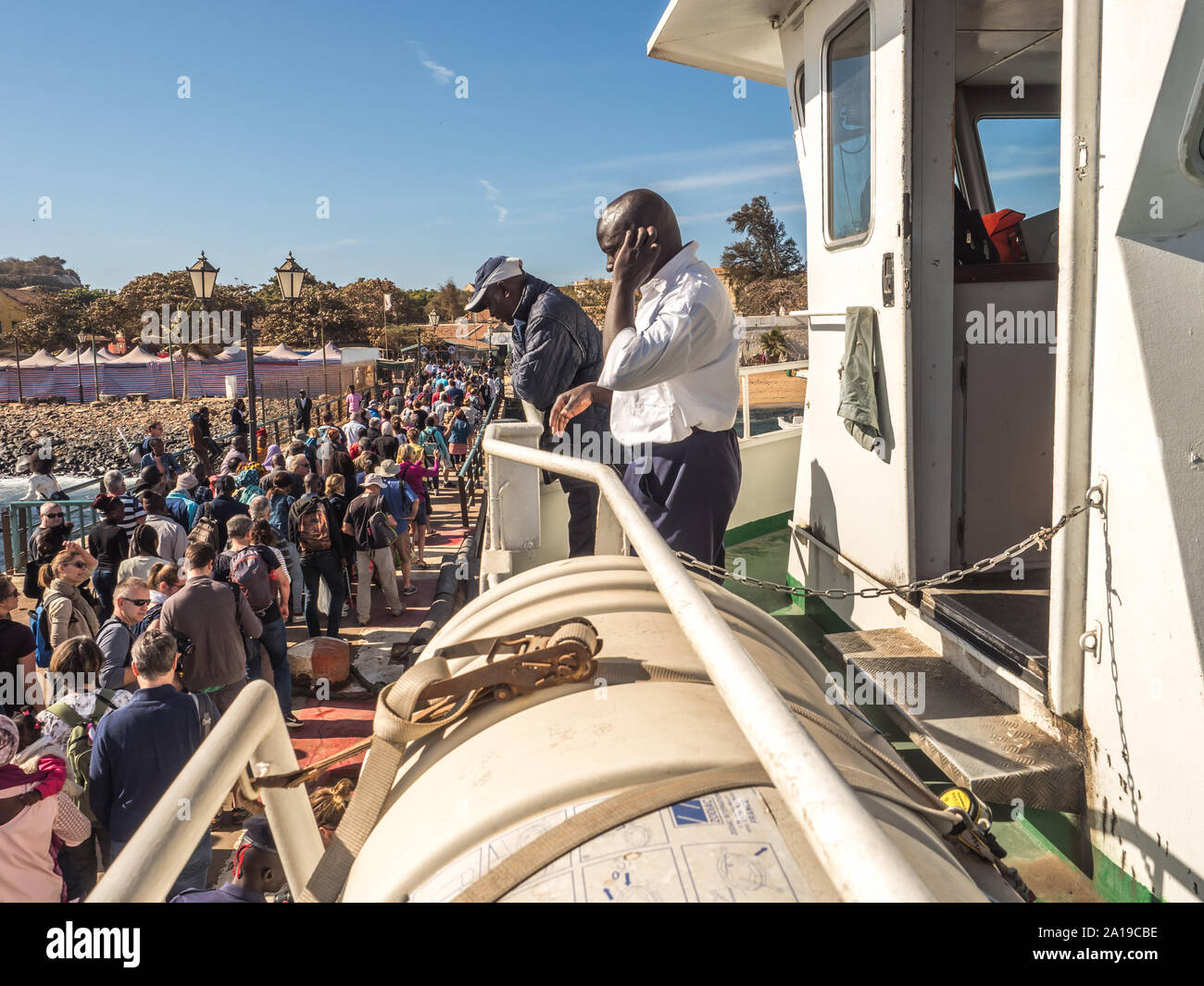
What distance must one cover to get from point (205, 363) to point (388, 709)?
247 ft

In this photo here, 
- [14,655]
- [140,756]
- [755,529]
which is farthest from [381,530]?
[140,756]

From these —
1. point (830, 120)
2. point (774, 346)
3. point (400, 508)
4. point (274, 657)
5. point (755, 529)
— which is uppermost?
point (774, 346)

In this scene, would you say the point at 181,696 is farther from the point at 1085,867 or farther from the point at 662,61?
the point at 662,61

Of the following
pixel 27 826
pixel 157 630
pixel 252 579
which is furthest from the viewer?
pixel 252 579

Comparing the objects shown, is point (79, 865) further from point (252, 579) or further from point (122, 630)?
point (252, 579)

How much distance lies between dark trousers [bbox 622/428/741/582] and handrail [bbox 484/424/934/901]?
1.93 metres

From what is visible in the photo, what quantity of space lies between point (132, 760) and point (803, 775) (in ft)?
13.0

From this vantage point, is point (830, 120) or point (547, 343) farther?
point (830, 120)

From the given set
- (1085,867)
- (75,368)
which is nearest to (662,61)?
(1085,867)

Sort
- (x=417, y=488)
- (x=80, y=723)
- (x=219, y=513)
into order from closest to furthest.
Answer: (x=80, y=723), (x=219, y=513), (x=417, y=488)

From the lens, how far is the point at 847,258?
4633 millimetres

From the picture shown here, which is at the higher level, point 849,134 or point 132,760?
point 849,134

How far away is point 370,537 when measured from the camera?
8.48 m

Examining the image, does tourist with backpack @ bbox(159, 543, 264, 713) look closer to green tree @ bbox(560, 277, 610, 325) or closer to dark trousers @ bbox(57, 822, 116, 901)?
dark trousers @ bbox(57, 822, 116, 901)
